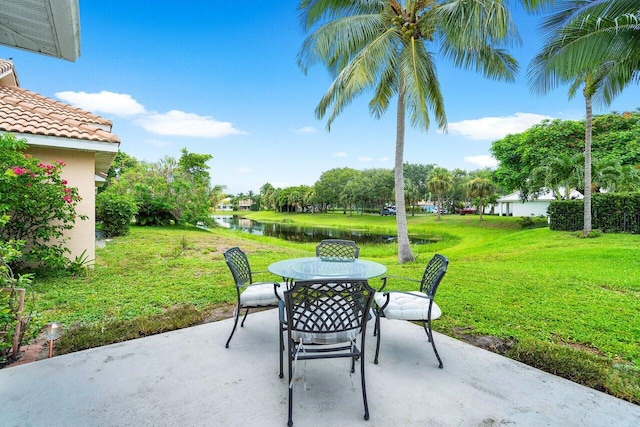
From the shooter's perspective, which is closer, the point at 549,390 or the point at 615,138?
the point at 549,390

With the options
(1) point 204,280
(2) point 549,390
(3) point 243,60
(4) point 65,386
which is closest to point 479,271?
(2) point 549,390

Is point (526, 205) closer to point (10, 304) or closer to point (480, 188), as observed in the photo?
point (480, 188)

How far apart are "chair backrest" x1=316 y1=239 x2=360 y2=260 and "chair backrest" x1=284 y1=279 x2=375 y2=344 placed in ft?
7.15

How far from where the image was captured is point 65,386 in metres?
2.32

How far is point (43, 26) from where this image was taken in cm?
199

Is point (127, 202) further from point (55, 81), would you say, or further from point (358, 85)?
point (358, 85)

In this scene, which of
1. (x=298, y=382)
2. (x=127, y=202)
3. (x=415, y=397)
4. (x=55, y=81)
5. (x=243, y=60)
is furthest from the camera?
(x=243, y=60)

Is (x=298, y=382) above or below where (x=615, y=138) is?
below

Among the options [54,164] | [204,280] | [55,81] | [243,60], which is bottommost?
[204,280]

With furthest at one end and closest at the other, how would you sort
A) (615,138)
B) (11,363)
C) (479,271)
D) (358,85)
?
(615,138) → (358,85) → (479,271) → (11,363)

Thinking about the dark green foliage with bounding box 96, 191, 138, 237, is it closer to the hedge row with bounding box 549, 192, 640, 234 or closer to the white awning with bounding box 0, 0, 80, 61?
the white awning with bounding box 0, 0, 80, 61

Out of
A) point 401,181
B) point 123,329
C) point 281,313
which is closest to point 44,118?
point 123,329

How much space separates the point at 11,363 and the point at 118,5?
9.64 m

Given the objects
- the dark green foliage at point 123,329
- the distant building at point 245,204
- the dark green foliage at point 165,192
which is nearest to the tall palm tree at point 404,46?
the dark green foliage at point 123,329
